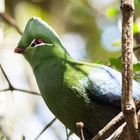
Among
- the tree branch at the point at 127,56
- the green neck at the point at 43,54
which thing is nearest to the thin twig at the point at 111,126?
the tree branch at the point at 127,56

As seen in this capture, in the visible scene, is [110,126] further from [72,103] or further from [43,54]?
[43,54]

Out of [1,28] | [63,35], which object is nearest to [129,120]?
[1,28]

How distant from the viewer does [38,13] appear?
5.68 meters

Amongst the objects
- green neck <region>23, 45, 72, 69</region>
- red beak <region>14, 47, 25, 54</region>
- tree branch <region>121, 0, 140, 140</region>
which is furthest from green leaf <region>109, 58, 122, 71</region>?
tree branch <region>121, 0, 140, 140</region>

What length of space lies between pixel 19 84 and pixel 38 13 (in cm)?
94

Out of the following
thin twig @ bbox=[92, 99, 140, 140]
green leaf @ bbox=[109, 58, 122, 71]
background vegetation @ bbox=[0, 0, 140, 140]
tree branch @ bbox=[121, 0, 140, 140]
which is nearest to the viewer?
tree branch @ bbox=[121, 0, 140, 140]

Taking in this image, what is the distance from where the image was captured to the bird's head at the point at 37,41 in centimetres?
249

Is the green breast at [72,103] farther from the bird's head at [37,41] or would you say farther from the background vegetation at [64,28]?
the background vegetation at [64,28]

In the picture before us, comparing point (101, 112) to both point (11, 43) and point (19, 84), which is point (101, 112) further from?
point (19, 84)

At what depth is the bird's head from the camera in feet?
8.16

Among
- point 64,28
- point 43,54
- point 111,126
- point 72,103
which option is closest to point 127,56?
point 111,126

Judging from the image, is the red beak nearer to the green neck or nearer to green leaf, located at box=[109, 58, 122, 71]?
the green neck

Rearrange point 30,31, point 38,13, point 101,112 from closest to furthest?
point 101,112 < point 30,31 < point 38,13

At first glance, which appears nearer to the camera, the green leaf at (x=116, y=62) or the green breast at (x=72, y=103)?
the green breast at (x=72, y=103)
